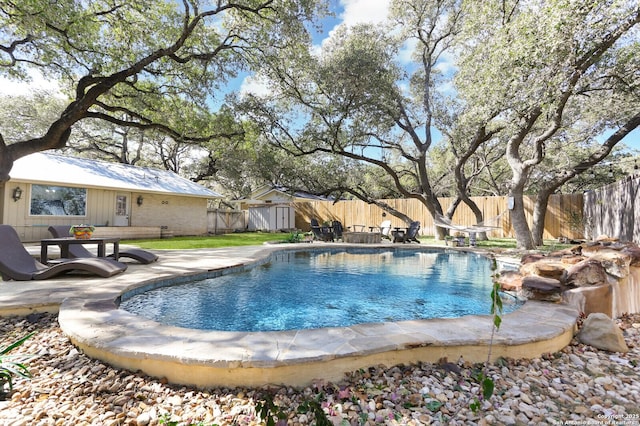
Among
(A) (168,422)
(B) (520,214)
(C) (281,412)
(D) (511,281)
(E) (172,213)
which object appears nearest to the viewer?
(C) (281,412)

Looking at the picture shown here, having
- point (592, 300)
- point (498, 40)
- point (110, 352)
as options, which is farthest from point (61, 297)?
point (498, 40)

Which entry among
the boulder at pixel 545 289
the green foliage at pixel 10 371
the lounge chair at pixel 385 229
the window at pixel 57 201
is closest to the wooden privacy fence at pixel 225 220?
the window at pixel 57 201

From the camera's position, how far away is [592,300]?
3.46 meters

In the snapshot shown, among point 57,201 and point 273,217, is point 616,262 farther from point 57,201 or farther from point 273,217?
point 273,217

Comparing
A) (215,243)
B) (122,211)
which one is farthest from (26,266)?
(122,211)

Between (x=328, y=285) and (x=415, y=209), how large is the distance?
1218 cm

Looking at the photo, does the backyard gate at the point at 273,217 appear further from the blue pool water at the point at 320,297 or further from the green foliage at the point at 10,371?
the green foliage at the point at 10,371

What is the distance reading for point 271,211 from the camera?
1988cm

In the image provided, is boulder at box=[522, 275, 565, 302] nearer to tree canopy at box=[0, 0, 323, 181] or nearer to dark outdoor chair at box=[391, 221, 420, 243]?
dark outdoor chair at box=[391, 221, 420, 243]

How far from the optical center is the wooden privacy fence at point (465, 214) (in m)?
12.9

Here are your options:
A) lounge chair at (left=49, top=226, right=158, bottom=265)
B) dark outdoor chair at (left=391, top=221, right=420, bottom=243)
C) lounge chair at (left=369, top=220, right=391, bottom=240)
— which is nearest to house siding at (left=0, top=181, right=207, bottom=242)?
lounge chair at (left=49, top=226, right=158, bottom=265)

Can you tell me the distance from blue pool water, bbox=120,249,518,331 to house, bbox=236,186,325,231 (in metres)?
11.8

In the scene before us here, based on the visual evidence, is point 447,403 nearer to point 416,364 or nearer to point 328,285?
point 416,364

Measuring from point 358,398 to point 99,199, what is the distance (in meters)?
14.3
